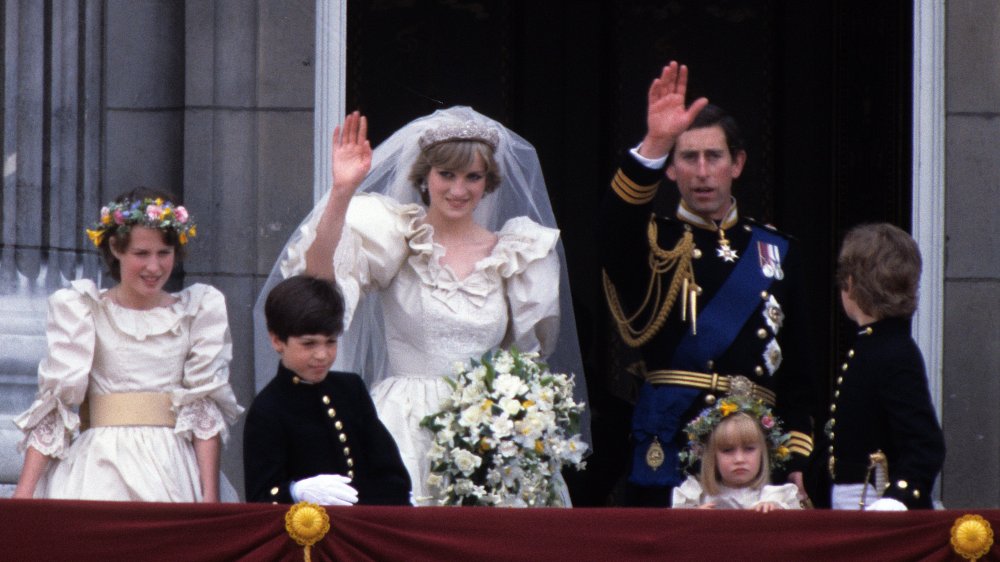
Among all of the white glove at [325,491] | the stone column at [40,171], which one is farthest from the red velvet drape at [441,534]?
the stone column at [40,171]

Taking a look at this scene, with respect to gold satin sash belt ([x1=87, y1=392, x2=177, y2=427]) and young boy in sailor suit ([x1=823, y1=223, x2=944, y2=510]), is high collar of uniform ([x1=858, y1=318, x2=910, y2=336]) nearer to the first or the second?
young boy in sailor suit ([x1=823, y1=223, x2=944, y2=510])

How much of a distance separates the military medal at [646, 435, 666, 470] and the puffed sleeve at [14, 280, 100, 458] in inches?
63.2

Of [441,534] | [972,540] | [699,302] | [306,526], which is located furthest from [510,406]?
[972,540]

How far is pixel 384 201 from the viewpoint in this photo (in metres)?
5.52

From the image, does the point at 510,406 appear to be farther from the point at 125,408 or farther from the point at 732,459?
the point at 125,408

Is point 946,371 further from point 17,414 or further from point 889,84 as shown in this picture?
point 17,414

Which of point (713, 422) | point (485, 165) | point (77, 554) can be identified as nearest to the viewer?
point (77, 554)

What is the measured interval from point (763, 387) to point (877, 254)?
685mm

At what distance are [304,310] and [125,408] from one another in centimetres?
80

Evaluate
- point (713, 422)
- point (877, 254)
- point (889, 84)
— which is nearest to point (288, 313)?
point (713, 422)

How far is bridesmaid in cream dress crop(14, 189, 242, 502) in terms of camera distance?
518 centimetres

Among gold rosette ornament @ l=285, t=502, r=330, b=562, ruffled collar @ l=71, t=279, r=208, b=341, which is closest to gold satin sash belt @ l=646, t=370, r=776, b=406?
ruffled collar @ l=71, t=279, r=208, b=341

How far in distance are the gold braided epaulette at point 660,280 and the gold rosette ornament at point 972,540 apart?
146 cm

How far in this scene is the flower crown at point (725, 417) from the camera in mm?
5152
